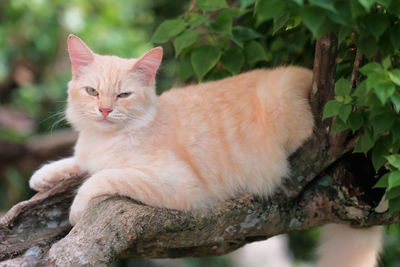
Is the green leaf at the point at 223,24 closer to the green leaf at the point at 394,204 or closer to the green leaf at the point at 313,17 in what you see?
the green leaf at the point at 313,17

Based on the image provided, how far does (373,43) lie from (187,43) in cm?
106

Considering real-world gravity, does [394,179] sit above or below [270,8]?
below

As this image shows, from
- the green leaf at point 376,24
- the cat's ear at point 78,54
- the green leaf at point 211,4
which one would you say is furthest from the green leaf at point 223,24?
the green leaf at point 376,24

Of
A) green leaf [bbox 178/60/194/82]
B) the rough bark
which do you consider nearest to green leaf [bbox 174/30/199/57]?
green leaf [bbox 178/60/194/82]

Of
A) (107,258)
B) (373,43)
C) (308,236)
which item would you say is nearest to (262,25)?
(373,43)

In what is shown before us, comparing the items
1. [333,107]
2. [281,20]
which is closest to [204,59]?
[281,20]

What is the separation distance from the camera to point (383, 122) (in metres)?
2.01

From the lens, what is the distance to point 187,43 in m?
2.74

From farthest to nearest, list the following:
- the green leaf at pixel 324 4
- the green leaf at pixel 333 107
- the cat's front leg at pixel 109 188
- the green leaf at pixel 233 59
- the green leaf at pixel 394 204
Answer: the green leaf at pixel 233 59 → the cat's front leg at pixel 109 188 → the green leaf at pixel 394 204 → the green leaf at pixel 333 107 → the green leaf at pixel 324 4

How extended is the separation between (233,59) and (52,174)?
4.05 feet

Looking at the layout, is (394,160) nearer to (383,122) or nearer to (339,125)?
(383,122)

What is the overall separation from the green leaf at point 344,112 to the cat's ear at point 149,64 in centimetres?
107

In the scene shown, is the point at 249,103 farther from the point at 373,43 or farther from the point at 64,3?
the point at 64,3

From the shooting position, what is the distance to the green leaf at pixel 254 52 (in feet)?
9.98
